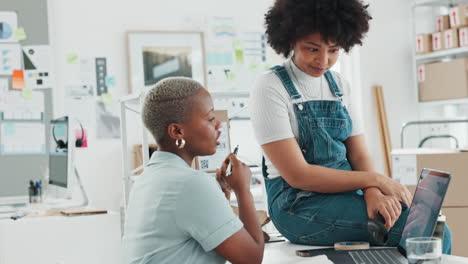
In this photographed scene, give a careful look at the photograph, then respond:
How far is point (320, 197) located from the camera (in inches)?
62.9

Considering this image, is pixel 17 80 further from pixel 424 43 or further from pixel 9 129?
pixel 424 43

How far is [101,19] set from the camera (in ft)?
15.1

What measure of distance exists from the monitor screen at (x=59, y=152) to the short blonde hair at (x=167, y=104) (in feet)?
6.74

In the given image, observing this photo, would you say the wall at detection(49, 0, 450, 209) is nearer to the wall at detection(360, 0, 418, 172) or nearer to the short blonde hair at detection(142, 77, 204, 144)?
the wall at detection(360, 0, 418, 172)

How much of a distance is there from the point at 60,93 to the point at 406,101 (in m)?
2.77

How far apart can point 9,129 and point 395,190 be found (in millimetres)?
3563

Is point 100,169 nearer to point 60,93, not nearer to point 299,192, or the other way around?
point 60,93

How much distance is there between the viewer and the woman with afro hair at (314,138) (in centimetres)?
155

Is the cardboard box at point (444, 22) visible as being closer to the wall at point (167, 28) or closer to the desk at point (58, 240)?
the wall at point (167, 28)

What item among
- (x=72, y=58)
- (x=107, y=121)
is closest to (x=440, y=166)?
(x=107, y=121)

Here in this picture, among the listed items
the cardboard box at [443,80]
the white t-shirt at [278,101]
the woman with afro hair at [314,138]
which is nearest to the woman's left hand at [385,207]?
the woman with afro hair at [314,138]

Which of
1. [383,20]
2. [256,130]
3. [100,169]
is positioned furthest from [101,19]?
[256,130]

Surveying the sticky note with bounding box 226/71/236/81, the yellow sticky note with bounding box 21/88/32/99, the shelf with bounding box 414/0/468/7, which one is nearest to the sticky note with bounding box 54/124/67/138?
the yellow sticky note with bounding box 21/88/32/99

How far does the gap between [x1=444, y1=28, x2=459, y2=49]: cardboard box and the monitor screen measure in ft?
9.08
